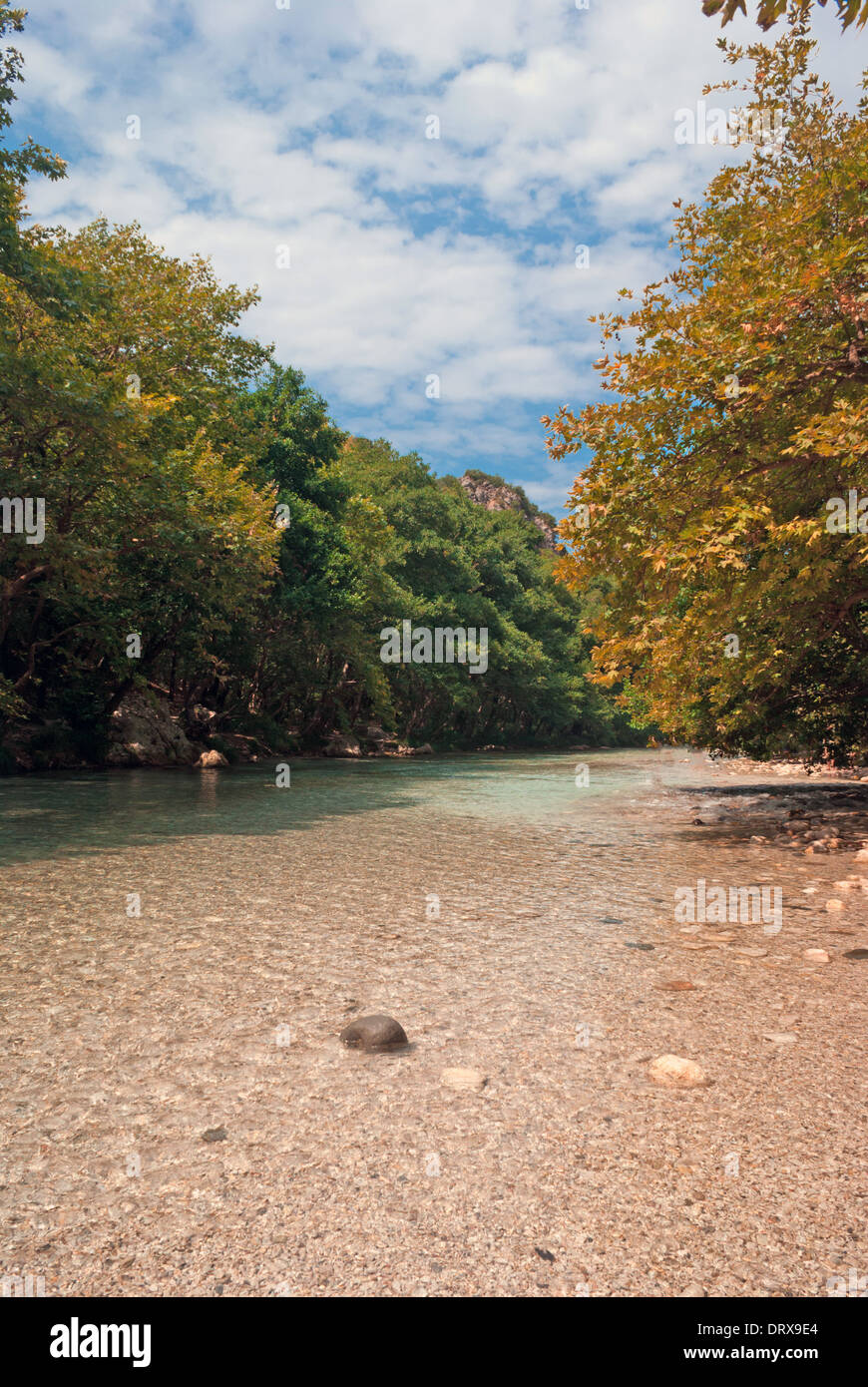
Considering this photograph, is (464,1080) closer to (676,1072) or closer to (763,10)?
(676,1072)

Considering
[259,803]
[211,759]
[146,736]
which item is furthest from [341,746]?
[259,803]

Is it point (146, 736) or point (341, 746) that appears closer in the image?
point (146, 736)

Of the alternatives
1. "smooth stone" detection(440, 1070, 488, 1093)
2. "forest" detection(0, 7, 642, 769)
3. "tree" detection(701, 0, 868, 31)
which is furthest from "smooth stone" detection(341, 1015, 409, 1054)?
"forest" detection(0, 7, 642, 769)

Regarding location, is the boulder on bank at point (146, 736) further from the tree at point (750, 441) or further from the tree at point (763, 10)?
the tree at point (763, 10)

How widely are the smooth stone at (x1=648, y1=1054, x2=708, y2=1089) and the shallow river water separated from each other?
0.18 ft

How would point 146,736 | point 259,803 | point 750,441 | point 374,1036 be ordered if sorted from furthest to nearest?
point 146,736 < point 259,803 < point 750,441 < point 374,1036

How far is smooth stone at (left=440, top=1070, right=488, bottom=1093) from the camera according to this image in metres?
3.39

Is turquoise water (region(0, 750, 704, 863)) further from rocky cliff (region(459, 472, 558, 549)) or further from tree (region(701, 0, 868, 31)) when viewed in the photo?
rocky cliff (region(459, 472, 558, 549))

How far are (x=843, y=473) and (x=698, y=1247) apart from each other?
1062 centimetres

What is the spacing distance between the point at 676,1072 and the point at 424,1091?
45.1 inches

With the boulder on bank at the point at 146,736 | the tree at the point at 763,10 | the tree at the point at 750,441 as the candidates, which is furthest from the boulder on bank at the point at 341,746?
the tree at the point at 763,10

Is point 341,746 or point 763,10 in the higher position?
point 763,10

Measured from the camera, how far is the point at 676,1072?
3496mm

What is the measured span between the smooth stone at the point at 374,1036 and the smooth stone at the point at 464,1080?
378 mm
